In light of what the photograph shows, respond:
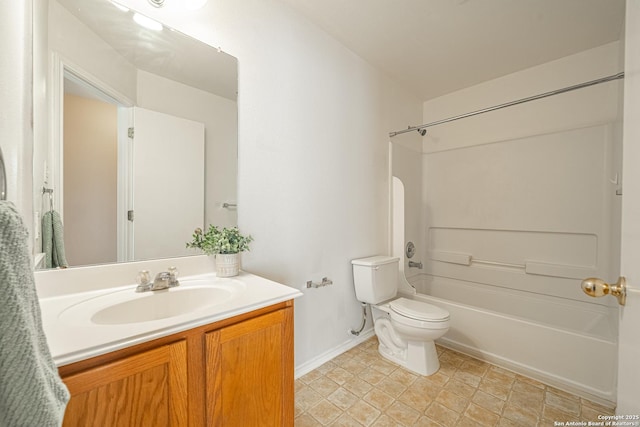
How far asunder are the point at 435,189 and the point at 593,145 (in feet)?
→ 4.25

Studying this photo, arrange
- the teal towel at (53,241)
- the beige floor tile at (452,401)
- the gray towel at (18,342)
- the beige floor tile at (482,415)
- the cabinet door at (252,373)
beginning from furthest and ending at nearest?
the beige floor tile at (452,401), the beige floor tile at (482,415), the teal towel at (53,241), the cabinet door at (252,373), the gray towel at (18,342)

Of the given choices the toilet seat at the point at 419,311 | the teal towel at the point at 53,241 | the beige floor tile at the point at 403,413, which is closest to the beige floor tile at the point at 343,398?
the beige floor tile at the point at 403,413

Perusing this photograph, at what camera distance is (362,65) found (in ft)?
7.36

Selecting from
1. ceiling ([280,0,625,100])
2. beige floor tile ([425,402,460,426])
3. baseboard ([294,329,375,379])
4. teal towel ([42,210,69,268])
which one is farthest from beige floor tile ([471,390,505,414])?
ceiling ([280,0,625,100])

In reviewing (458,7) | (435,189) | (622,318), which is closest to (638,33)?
(622,318)

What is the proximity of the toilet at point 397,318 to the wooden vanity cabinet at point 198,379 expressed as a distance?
102 cm

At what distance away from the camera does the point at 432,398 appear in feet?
5.08

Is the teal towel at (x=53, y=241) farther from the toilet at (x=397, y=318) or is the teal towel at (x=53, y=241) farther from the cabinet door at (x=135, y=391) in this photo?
the toilet at (x=397, y=318)

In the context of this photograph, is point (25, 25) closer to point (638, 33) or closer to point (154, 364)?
point (154, 364)

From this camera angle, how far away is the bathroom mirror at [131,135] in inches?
40.4

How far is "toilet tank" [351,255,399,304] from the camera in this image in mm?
2037

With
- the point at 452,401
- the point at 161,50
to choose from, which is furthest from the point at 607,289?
the point at 161,50

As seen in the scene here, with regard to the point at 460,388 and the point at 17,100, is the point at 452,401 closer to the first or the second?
the point at 460,388

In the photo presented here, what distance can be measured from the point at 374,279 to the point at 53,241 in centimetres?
183
